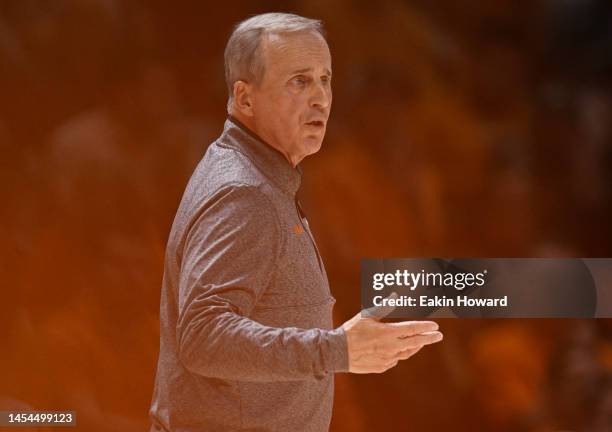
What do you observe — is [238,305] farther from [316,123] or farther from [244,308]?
[316,123]

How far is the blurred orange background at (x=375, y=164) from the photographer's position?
8.67 ft

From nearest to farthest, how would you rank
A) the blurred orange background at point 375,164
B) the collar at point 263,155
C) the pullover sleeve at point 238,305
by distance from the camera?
the pullover sleeve at point 238,305 < the collar at point 263,155 < the blurred orange background at point 375,164

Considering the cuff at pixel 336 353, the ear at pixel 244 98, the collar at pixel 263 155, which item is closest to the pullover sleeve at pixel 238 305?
the cuff at pixel 336 353

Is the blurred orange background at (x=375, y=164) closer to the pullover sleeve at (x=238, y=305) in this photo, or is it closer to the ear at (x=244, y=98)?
the ear at (x=244, y=98)

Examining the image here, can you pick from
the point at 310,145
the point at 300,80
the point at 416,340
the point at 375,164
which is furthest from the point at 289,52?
the point at 375,164

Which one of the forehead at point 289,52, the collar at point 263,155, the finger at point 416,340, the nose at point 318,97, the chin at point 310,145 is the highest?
the forehead at point 289,52

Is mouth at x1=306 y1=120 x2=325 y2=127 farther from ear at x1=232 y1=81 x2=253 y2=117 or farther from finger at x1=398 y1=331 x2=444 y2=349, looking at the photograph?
finger at x1=398 y1=331 x2=444 y2=349

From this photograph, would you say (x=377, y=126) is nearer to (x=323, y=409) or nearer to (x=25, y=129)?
(x=25, y=129)

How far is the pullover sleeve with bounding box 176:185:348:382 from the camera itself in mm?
1188

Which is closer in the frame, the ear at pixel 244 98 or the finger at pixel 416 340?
the finger at pixel 416 340

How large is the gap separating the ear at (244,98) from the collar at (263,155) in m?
0.03

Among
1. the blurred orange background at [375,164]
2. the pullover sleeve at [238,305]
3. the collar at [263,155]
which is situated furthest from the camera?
the blurred orange background at [375,164]

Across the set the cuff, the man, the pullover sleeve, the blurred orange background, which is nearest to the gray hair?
the man

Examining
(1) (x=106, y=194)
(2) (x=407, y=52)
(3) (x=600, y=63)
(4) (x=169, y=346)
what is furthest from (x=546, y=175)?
(4) (x=169, y=346)
